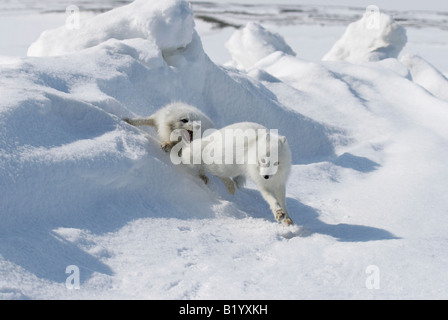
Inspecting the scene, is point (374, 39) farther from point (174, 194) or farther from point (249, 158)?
point (174, 194)

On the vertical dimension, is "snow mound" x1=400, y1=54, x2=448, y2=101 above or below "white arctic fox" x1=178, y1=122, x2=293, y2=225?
above

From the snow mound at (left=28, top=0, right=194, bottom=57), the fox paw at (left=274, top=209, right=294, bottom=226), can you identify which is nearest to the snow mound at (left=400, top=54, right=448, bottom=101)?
the snow mound at (left=28, top=0, right=194, bottom=57)

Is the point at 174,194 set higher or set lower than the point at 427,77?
lower

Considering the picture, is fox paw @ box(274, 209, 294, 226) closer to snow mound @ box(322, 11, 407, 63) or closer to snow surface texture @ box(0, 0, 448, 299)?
snow surface texture @ box(0, 0, 448, 299)

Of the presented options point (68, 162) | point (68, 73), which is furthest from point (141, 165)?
point (68, 73)

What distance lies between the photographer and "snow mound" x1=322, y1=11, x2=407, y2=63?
1250 cm

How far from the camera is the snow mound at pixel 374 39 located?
1250cm

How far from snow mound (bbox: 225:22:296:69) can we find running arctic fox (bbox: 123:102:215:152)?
8.24m

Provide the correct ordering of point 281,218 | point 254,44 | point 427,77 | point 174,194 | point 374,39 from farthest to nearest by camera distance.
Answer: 1. point 374,39
2. point 254,44
3. point 427,77
4. point 174,194
5. point 281,218

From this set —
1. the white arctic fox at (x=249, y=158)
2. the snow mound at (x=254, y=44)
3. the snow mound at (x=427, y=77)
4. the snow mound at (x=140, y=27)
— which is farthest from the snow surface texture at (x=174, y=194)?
the snow mound at (x=254, y=44)

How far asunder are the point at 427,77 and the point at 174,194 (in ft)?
31.3

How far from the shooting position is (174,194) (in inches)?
147

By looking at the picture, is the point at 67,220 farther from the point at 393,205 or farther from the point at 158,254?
the point at 393,205

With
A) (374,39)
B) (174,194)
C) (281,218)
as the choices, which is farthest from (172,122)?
(374,39)
